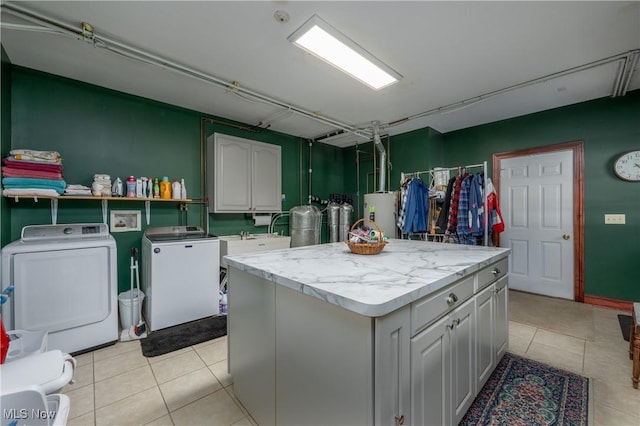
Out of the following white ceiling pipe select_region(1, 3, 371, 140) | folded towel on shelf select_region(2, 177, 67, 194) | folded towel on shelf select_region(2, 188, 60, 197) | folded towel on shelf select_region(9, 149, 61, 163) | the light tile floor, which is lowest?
the light tile floor

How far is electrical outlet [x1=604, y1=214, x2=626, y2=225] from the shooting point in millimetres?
3211

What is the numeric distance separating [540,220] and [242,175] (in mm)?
4331

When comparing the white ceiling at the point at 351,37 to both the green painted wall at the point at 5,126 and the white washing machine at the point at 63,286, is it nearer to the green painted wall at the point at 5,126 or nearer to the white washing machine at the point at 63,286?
the green painted wall at the point at 5,126

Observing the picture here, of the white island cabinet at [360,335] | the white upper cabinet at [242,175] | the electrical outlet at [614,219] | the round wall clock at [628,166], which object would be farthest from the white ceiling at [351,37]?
the white island cabinet at [360,335]

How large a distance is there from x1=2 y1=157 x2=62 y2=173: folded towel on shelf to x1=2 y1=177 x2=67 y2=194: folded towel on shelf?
10 cm

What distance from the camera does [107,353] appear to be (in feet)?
7.54

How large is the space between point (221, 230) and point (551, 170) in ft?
15.7

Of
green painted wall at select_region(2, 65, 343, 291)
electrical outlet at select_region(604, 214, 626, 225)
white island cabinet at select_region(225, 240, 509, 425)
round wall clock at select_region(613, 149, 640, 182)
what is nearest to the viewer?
white island cabinet at select_region(225, 240, 509, 425)

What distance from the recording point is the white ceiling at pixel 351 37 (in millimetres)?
1834

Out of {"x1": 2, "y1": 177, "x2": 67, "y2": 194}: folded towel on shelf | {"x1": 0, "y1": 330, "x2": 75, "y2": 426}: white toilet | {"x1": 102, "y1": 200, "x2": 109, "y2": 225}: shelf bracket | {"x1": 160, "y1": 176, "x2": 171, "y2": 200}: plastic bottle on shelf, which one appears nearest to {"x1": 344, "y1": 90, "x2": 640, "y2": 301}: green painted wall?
{"x1": 160, "y1": 176, "x2": 171, "y2": 200}: plastic bottle on shelf

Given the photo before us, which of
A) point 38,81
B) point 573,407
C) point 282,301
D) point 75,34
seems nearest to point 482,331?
point 573,407

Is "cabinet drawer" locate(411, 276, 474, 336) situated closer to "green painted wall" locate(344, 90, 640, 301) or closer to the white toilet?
the white toilet

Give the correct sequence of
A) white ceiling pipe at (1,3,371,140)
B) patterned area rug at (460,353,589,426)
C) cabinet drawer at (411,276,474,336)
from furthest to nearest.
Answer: white ceiling pipe at (1,3,371,140)
patterned area rug at (460,353,589,426)
cabinet drawer at (411,276,474,336)
